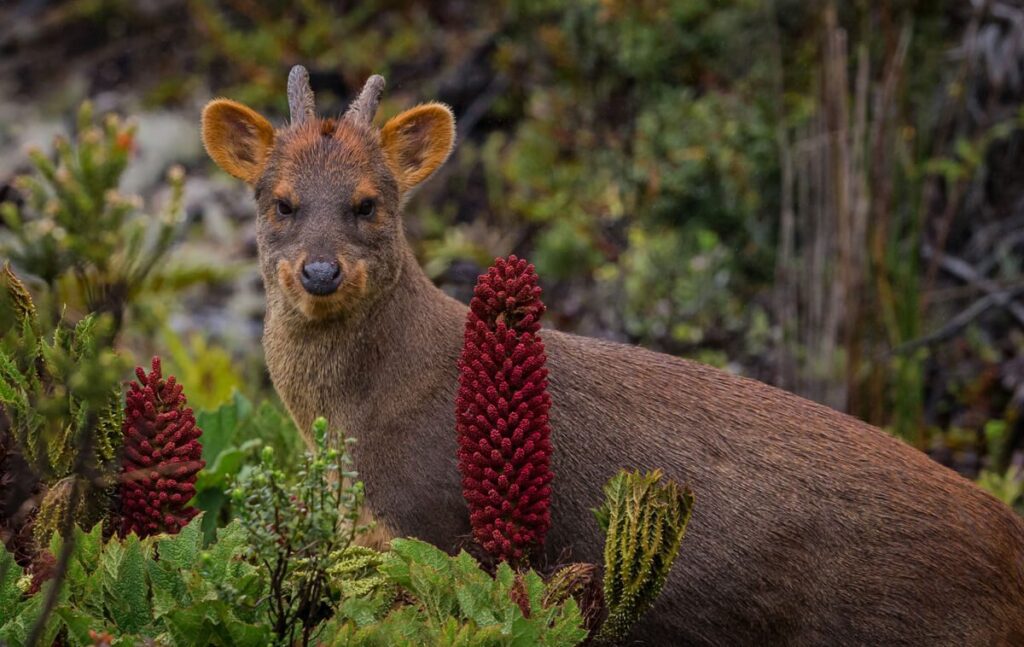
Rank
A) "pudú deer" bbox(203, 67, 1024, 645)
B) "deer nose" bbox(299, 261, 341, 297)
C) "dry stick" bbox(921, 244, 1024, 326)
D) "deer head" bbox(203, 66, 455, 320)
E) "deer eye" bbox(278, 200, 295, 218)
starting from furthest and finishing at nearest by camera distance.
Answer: "dry stick" bbox(921, 244, 1024, 326), "deer eye" bbox(278, 200, 295, 218), "deer head" bbox(203, 66, 455, 320), "deer nose" bbox(299, 261, 341, 297), "pudú deer" bbox(203, 67, 1024, 645)

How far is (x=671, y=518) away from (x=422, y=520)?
1.09 metres

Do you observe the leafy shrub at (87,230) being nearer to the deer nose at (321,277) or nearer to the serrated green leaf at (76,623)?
the deer nose at (321,277)

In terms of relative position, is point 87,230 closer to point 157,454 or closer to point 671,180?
point 157,454

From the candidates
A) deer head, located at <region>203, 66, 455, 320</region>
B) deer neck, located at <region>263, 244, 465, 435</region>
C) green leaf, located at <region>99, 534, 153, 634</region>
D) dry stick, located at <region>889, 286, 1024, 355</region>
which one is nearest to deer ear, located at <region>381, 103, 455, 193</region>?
deer head, located at <region>203, 66, 455, 320</region>

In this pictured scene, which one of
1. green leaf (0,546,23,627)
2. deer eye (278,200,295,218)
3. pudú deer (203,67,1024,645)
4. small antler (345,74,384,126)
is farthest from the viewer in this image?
small antler (345,74,384,126)

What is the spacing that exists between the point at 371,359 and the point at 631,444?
34.2 inches

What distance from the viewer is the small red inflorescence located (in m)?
3.18

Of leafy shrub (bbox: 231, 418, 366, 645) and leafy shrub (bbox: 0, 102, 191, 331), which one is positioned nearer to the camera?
leafy shrub (bbox: 231, 418, 366, 645)

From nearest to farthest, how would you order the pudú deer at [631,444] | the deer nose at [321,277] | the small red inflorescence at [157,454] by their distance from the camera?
the small red inflorescence at [157,454], the pudú deer at [631,444], the deer nose at [321,277]

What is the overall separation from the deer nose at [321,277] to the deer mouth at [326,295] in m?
0.01

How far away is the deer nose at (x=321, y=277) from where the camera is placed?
3842mm

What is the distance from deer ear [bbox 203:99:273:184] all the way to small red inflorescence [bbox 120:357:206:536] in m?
1.19

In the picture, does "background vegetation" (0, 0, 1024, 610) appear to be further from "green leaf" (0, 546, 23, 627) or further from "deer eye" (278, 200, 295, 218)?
"green leaf" (0, 546, 23, 627)

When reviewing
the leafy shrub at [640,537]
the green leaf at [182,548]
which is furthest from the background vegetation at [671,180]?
the leafy shrub at [640,537]
